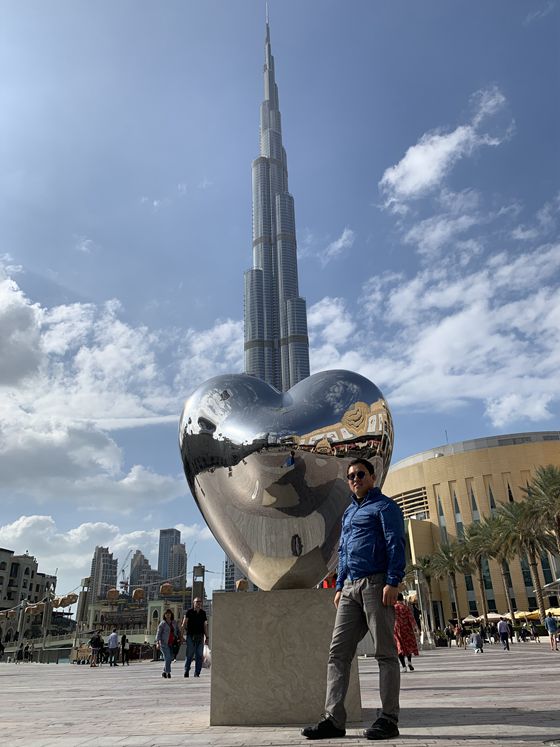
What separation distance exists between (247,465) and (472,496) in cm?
7913

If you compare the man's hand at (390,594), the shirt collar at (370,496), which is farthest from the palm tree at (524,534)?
the man's hand at (390,594)

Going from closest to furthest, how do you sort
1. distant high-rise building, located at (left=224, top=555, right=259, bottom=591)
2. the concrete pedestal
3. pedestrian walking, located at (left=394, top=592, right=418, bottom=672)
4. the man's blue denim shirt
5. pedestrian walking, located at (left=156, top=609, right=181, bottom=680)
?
the man's blue denim shirt, the concrete pedestal, distant high-rise building, located at (left=224, top=555, right=259, bottom=591), pedestrian walking, located at (left=394, top=592, right=418, bottom=672), pedestrian walking, located at (left=156, top=609, right=181, bottom=680)

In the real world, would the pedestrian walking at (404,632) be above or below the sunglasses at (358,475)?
below

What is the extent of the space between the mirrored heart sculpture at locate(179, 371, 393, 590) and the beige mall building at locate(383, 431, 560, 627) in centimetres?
7373

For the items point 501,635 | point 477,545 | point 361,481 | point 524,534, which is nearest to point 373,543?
point 361,481

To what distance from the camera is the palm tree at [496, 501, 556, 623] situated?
39781 mm

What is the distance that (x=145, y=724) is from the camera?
14.1ft

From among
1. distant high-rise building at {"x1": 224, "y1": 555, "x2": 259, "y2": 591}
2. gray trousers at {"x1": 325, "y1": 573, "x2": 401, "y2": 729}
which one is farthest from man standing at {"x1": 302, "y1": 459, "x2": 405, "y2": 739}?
distant high-rise building at {"x1": 224, "y1": 555, "x2": 259, "y2": 591}

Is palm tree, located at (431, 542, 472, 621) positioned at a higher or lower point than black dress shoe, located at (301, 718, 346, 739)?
higher

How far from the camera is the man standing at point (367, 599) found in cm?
347

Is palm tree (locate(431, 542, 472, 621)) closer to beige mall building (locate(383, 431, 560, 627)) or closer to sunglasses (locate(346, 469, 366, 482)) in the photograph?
beige mall building (locate(383, 431, 560, 627))

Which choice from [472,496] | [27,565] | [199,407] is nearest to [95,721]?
[199,407]

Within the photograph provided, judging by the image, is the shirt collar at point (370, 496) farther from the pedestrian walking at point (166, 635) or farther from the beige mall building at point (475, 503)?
the beige mall building at point (475, 503)

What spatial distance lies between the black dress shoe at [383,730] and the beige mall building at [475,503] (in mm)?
74858
